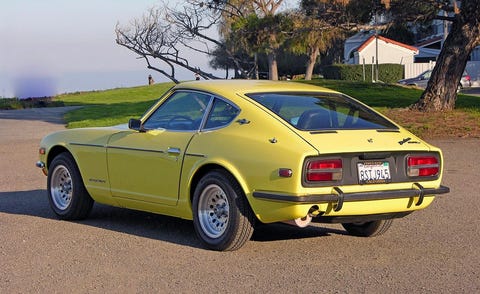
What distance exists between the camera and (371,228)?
24.9 feet

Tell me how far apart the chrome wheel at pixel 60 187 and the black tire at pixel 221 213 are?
2.13 m

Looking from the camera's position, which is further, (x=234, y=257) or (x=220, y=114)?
(x=220, y=114)

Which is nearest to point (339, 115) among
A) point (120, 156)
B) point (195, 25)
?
point (120, 156)

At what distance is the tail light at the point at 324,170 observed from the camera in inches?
250

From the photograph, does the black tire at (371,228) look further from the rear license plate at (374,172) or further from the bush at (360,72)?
the bush at (360,72)

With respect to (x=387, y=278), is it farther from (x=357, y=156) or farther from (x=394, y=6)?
(x=394, y=6)

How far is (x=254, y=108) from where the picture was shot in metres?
7.06

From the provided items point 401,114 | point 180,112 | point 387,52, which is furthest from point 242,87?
point 387,52

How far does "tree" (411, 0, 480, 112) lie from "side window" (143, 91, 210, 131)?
482 inches

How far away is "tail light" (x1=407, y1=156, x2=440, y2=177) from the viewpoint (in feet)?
22.4

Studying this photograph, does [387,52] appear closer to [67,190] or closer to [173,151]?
[67,190]

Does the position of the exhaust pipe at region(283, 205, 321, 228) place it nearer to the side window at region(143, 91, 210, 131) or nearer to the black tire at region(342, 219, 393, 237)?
the black tire at region(342, 219, 393, 237)

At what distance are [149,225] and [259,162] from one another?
2.23m

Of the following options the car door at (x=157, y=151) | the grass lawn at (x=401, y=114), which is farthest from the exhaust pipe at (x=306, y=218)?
the grass lawn at (x=401, y=114)
